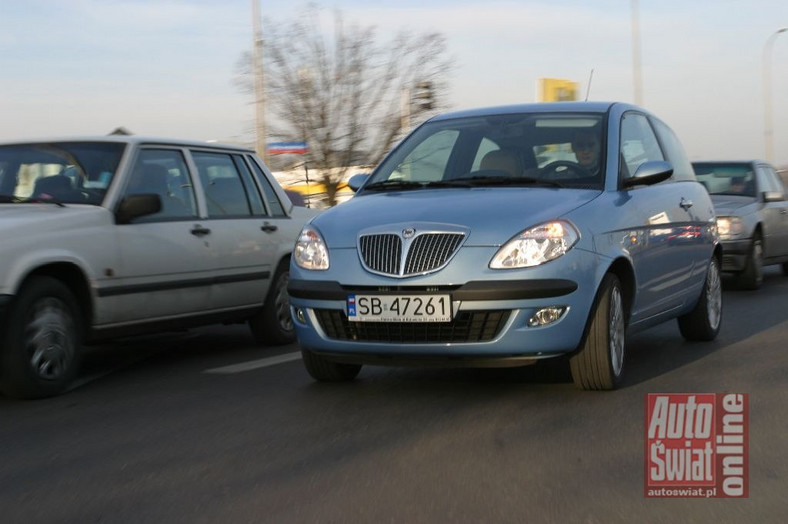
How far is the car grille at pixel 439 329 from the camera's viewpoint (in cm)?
608

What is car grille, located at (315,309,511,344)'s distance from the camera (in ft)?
19.9

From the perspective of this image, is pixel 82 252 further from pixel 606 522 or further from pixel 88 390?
pixel 606 522

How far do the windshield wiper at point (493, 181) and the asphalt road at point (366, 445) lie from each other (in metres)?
1.15

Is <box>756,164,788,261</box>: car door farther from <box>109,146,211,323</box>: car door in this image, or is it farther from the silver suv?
<box>109,146,211,323</box>: car door

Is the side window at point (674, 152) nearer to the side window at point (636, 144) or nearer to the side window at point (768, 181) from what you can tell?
the side window at point (636, 144)

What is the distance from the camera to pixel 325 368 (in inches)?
275

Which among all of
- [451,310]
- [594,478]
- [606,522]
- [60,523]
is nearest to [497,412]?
[451,310]

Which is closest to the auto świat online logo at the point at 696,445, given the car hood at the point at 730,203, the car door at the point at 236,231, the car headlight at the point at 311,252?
the car headlight at the point at 311,252

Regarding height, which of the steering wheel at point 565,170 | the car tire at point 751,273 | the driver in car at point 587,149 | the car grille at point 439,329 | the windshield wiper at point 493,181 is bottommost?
the car tire at point 751,273

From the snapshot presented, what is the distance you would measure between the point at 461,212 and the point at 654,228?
159cm

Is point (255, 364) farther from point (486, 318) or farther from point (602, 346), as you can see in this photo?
point (602, 346)

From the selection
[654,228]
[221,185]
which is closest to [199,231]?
[221,185]

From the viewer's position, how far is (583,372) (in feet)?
21.2

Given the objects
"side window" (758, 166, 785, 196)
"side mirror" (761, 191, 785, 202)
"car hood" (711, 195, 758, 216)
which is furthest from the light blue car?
"side window" (758, 166, 785, 196)
